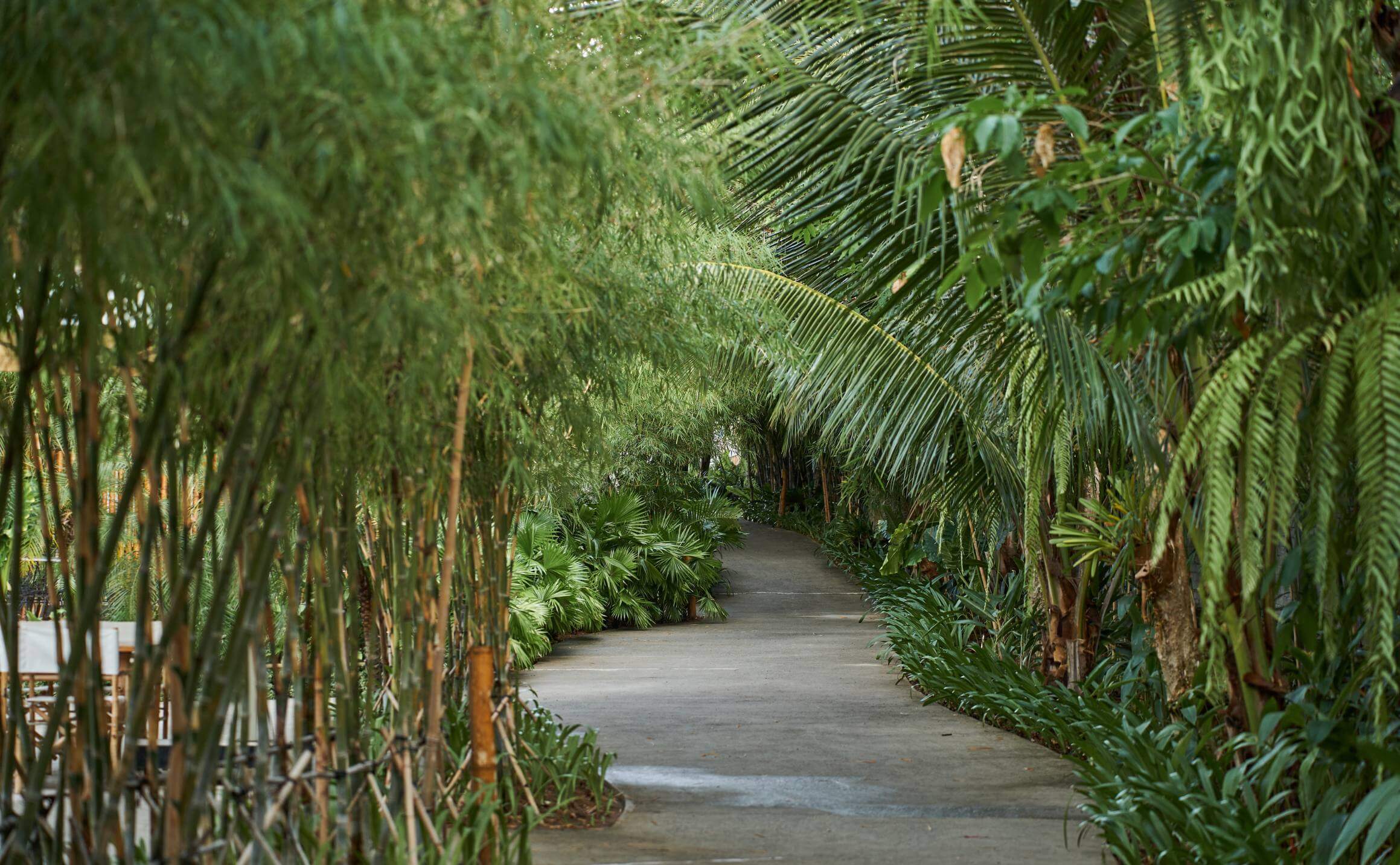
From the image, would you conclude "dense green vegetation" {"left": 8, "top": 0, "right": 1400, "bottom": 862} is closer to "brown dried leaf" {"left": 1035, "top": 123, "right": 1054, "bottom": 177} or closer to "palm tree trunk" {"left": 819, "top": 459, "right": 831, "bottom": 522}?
"brown dried leaf" {"left": 1035, "top": 123, "right": 1054, "bottom": 177}

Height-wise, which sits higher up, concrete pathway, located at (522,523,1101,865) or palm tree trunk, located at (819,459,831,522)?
palm tree trunk, located at (819,459,831,522)

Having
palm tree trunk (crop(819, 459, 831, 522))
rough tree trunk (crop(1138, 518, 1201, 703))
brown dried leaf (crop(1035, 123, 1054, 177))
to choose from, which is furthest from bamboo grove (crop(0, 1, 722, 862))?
palm tree trunk (crop(819, 459, 831, 522))

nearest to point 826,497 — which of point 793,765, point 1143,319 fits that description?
point 793,765

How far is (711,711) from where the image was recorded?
7.95 m

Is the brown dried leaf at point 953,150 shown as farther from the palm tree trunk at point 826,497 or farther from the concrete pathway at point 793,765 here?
the palm tree trunk at point 826,497

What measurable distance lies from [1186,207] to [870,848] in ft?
9.33

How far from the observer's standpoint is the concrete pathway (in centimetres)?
449

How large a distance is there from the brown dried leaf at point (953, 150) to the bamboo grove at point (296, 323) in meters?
0.62

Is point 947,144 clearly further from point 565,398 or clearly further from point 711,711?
point 711,711

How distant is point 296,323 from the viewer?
2.06 meters

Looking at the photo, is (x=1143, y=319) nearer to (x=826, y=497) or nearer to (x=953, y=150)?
(x=953, y=150)

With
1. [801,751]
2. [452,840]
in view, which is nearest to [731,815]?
[801,751]

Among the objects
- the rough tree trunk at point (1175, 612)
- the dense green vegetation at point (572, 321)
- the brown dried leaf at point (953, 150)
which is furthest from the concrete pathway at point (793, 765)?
the brown dried leaf at point (953, 150)

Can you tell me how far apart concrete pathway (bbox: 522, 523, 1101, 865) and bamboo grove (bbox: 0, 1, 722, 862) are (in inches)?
55.2
